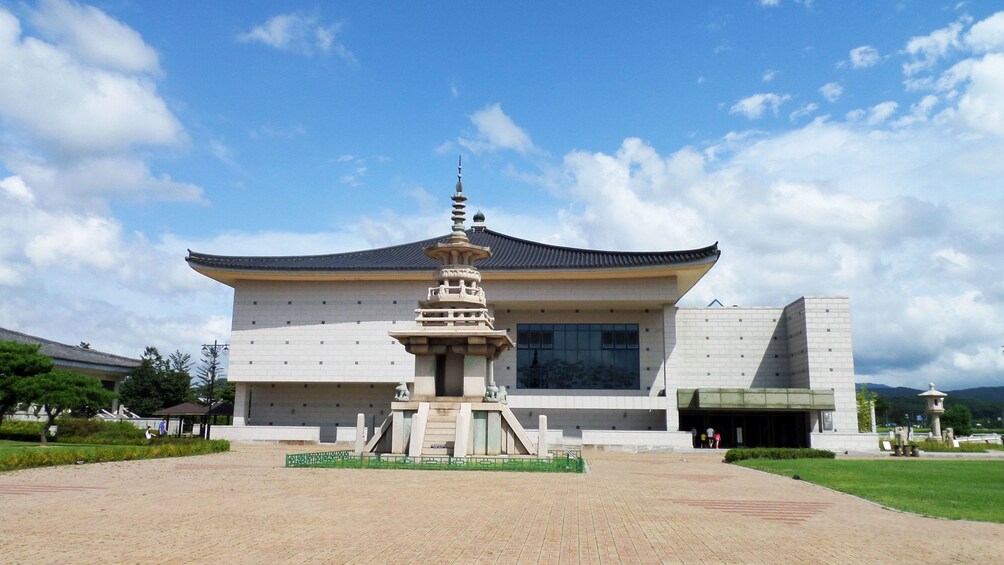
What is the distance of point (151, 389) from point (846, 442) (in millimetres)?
57095

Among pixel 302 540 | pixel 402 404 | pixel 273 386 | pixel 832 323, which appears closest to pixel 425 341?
pixel 402 404

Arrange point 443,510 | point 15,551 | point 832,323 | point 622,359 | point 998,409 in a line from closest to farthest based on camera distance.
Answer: point 15,551, point 443,510, point 832,323, point 622,359, point 998,409

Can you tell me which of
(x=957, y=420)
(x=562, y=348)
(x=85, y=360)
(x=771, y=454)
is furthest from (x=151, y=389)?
(x=957, y=420)

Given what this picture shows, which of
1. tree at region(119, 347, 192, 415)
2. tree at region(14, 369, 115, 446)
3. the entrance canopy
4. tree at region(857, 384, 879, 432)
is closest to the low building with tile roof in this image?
tree at region(119, 347, 192, 415)

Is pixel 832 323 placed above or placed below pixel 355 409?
above

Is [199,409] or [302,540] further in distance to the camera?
[199,409]

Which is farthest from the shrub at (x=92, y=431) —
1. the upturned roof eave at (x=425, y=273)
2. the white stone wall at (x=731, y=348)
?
the white stone wall at (x=731, y=348)

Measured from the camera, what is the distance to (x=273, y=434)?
1655 inches

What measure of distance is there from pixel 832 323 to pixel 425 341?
27.4 meters

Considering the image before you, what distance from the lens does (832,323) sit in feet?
137

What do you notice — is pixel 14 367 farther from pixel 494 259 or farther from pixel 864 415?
pixel 864 415

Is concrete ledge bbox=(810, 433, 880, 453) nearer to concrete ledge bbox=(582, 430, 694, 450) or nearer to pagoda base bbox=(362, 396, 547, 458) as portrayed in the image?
concrete ledge bbox=(582, 430, 694, 450)

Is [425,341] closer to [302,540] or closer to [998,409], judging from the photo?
[302,540]

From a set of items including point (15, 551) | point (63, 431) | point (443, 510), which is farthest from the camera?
point (63, 431)
